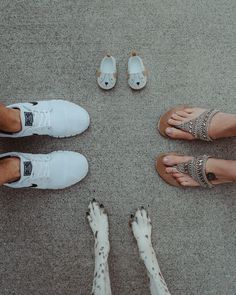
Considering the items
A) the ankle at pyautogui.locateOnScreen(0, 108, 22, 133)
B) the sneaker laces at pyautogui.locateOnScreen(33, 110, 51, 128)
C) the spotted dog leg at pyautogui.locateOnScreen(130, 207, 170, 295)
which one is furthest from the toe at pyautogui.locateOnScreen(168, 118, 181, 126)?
the ankle at pyautogui.locateOnScreen(0, 108, 22, 133)

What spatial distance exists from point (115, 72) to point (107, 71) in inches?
1.3

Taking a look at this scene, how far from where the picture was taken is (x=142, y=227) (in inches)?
56.1

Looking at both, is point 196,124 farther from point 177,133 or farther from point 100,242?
point 100,242

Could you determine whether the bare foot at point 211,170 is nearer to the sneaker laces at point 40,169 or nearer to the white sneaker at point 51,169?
the white sneaker at point 51,169

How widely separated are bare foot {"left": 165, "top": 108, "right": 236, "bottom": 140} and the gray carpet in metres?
0.05

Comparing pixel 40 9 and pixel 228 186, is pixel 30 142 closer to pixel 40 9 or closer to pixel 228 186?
pixel 40 9

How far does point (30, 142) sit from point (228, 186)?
784 millimetres

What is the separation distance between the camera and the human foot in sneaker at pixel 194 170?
4.50 ft

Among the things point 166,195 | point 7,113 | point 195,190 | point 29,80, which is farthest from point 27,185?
point 195,190

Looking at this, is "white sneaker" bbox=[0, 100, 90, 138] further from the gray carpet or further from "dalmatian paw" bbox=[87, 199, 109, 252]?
"dalmatian paw" bbox=[87, 199, 109, 252]

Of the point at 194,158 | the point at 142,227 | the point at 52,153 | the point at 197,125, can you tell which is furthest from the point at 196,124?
the point at 52,153

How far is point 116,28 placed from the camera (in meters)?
1.50

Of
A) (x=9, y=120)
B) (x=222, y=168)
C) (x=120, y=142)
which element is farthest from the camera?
(x=120, y=142)

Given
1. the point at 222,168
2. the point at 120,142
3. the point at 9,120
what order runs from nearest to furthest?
1. the point at 9,120
2. the point at 222,168
3. the point at 120,142
